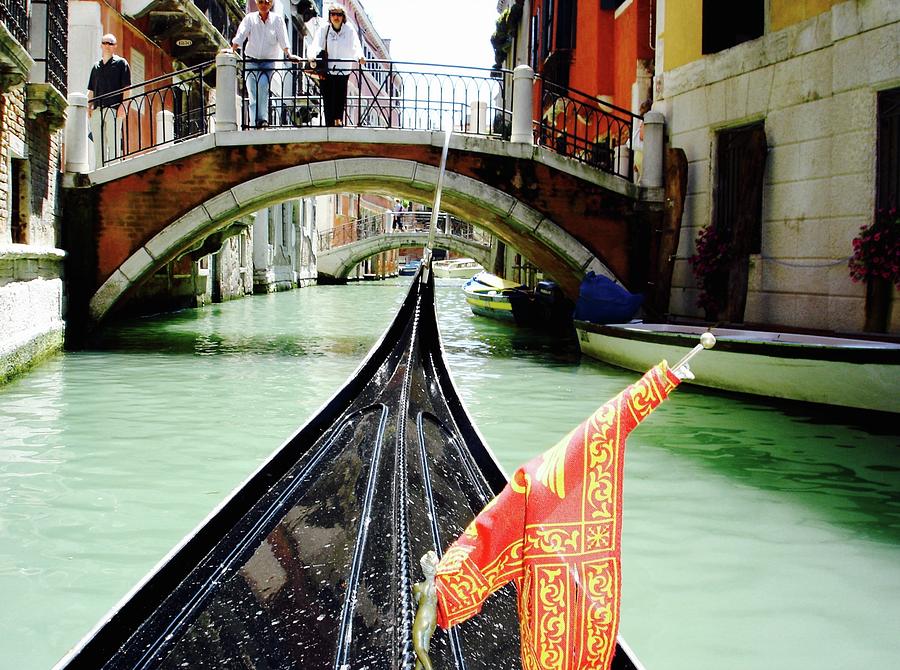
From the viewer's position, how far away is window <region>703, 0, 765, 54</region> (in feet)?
16.9

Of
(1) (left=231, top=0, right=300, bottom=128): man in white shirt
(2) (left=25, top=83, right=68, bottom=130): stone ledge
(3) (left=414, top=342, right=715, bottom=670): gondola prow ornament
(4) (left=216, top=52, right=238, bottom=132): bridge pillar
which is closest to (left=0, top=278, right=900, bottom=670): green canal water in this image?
(3) (left=414, top=342, right=715, bottom=670): gondola prow ornament

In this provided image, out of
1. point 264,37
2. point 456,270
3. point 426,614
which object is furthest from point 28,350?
point 456,270

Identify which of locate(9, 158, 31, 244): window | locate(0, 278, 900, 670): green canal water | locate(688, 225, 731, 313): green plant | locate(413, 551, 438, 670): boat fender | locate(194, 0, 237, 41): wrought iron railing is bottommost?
locate(0, 278, 900, 670): green canal water

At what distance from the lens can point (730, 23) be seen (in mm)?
5352

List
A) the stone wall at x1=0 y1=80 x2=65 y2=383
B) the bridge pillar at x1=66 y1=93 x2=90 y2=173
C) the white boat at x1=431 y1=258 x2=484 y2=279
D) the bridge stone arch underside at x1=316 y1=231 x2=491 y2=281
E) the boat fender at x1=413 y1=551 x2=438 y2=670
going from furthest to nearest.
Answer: the white boat at x1=431 y1=258 x2=484 y2=279
the bridge stone arch underside at x1=316 y1=231 x2=491 y2=281
the bridge pillar at x1=66 y1=93 x2=90 y2=173
the stone wall at x1=0 y1=80 x2=65 y2=383
the boat fender at x1=413 y1=551 x2=438 y2=670

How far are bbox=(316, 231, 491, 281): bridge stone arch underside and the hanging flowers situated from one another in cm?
1234

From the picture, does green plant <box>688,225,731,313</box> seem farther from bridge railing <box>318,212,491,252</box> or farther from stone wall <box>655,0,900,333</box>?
bridge railing <box>318,212,491,252</box>

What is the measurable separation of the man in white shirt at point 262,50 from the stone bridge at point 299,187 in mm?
199

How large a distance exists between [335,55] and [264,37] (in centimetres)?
46

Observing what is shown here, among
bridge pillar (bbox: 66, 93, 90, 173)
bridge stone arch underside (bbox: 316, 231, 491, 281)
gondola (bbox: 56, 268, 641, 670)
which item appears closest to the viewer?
gondola (bbox: 56, 268, 641, 670)

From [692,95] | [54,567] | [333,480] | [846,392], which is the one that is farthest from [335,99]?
[333,480]

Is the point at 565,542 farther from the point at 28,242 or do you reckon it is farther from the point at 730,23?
the point at 730,23

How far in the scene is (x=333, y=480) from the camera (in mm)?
1319

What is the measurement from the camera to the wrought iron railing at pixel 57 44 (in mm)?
5047
